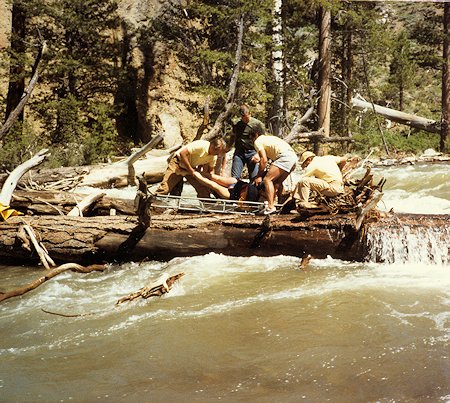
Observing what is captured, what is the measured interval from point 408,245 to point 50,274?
4567 mm

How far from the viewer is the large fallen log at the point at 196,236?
6.75 metres

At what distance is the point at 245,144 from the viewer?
877cm

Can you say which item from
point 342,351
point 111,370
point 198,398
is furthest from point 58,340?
point 342,351

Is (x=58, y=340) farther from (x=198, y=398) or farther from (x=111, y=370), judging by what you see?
(x=198, y=398)

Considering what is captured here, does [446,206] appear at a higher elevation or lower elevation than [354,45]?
lower

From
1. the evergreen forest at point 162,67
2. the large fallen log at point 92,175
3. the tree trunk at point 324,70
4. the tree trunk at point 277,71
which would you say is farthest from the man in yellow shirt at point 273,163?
the tree trunk at point 277,71


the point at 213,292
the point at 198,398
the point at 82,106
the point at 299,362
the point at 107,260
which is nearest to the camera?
the point at 198,398

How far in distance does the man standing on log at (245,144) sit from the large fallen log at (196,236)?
1.72 meters

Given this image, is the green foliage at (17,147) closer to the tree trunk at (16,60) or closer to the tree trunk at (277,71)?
the tree trunk at (16,60)

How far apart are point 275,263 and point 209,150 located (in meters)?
2.15

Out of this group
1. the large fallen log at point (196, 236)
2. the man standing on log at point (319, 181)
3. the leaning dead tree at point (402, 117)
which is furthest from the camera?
the leaning dead tree at point (402, 117)

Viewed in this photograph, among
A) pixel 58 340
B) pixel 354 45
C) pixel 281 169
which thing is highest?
pixel 354 45

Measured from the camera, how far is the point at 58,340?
460 cm

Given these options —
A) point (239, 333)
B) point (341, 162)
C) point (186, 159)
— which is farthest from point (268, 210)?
point (239, 333)
